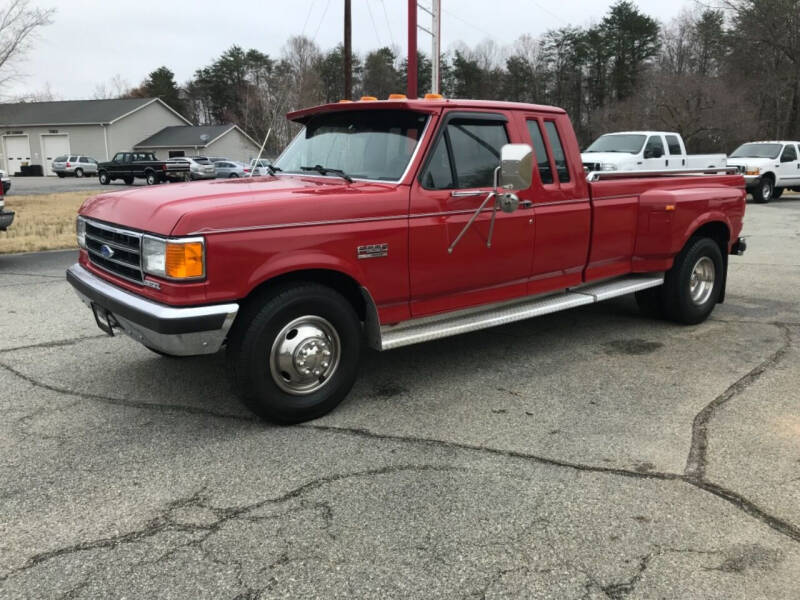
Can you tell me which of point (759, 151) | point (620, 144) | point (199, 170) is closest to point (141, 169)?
point (199, 170)

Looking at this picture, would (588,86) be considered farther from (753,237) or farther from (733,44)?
(753,237)

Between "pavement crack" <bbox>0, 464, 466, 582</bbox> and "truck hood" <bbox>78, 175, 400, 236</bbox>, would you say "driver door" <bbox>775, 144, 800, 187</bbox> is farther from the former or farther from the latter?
"pavement crack" <bbox>0, 464, 466, 582</bbox>

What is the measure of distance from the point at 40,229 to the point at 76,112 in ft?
169

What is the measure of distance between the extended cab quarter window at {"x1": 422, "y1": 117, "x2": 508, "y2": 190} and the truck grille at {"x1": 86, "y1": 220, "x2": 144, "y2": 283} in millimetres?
1857

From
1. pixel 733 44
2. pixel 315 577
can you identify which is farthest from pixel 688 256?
pixel 733 44

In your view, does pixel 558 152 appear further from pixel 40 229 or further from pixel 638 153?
pixel 638 153

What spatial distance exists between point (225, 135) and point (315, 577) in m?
60.3

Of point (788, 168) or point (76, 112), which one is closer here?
point (788, 168)

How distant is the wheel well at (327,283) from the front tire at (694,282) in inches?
130

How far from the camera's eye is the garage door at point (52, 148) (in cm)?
5750

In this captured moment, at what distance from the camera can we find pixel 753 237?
43.0 feet

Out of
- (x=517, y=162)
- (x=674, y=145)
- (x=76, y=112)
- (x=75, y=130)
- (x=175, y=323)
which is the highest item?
(x=76, y=112)

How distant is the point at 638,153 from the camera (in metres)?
18.1

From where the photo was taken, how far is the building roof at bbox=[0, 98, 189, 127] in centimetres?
5678
